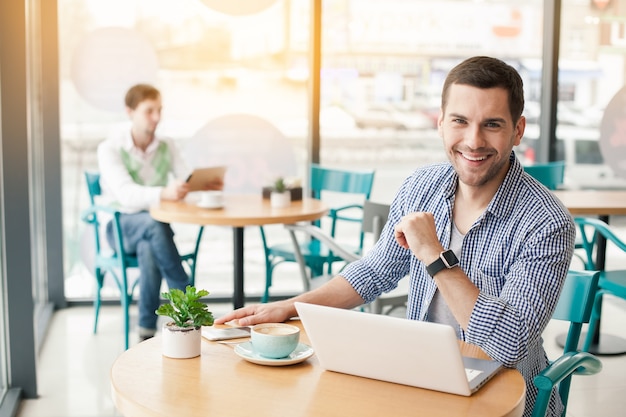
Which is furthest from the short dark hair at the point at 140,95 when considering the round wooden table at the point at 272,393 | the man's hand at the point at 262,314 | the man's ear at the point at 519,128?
the round wooden table at the point at 272,393

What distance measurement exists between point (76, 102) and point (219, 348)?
3952 millimetres

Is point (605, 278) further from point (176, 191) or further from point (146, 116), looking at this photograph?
point (146, 116)

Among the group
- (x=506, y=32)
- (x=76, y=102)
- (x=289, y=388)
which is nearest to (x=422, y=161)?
(x=506, y=32)

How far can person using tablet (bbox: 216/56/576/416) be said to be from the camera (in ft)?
5.99

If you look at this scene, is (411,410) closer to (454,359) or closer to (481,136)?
(454,359)

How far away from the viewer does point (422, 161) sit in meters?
6.03

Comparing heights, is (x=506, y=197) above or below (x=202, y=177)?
above

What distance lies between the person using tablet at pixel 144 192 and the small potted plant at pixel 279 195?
0.38 metres

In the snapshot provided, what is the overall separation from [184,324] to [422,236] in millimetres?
577

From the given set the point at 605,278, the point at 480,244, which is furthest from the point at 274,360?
the point at 605,278

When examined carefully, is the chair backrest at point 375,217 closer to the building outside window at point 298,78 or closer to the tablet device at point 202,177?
the tablet device at point 202,177

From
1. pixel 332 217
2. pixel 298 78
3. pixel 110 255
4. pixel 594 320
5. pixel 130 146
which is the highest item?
pixel 298 78

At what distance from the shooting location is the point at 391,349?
1.58 m

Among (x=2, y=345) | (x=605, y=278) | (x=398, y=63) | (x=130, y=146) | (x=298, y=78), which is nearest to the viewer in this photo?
(x=2, y=345)
